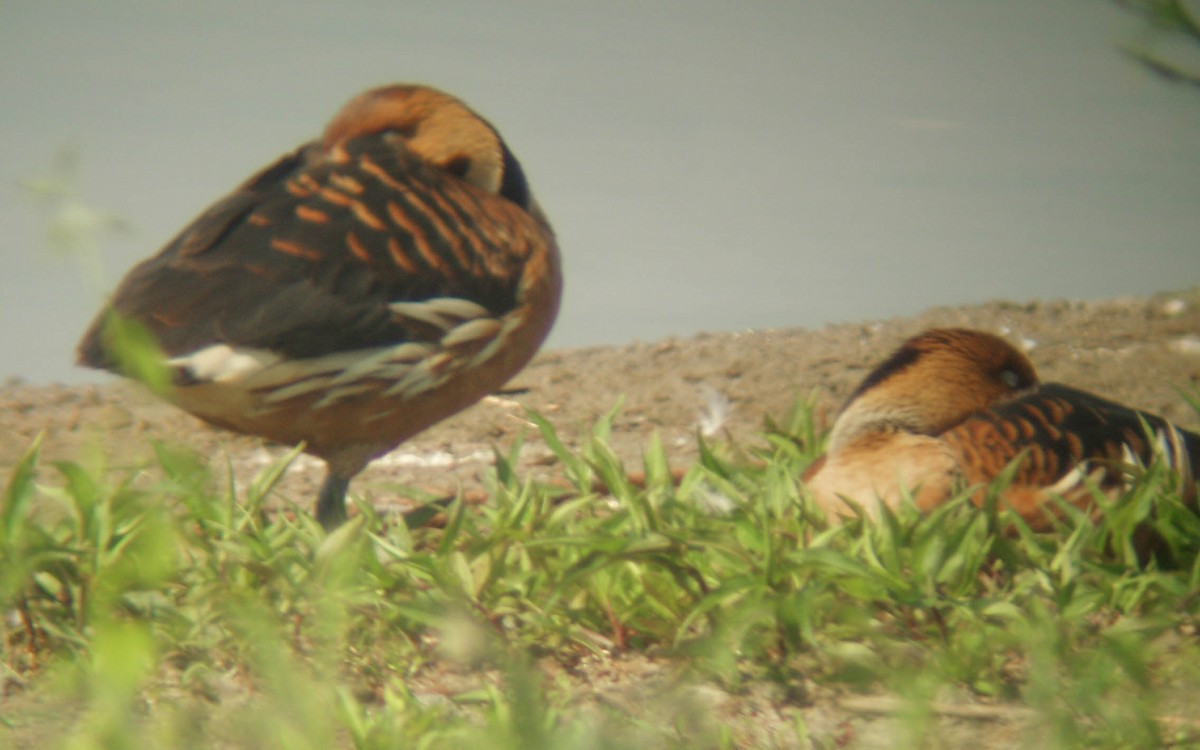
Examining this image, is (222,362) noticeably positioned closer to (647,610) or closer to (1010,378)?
(647,610)

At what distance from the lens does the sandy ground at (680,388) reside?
3.77 metres

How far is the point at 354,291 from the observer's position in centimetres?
272

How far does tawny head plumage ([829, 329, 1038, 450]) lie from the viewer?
291 centimetres

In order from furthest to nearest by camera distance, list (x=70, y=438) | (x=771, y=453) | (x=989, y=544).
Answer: (x=70, y=438), (x=771, y=453), (x=989, y=544)

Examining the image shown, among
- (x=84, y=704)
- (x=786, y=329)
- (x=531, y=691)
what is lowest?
(x=786, y=329)

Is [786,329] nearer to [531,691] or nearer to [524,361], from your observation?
[524,361]

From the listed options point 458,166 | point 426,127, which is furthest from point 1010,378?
point 426,127

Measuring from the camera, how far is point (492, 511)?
2.64 meters

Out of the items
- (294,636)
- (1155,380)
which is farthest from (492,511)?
(1155,380)

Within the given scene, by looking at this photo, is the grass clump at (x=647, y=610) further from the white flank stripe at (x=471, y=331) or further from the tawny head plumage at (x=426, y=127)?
the tawny head plumage at (x=426, y=127)

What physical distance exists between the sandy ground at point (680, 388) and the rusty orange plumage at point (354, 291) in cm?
23

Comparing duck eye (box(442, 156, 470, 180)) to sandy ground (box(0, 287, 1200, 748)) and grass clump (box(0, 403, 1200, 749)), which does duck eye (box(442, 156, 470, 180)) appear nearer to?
sandy ground (box(0, 287, 1200, 748))

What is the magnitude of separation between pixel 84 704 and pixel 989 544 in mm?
1643

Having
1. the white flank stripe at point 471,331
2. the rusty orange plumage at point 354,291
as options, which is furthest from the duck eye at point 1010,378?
the white flank stripe at point 471,331
